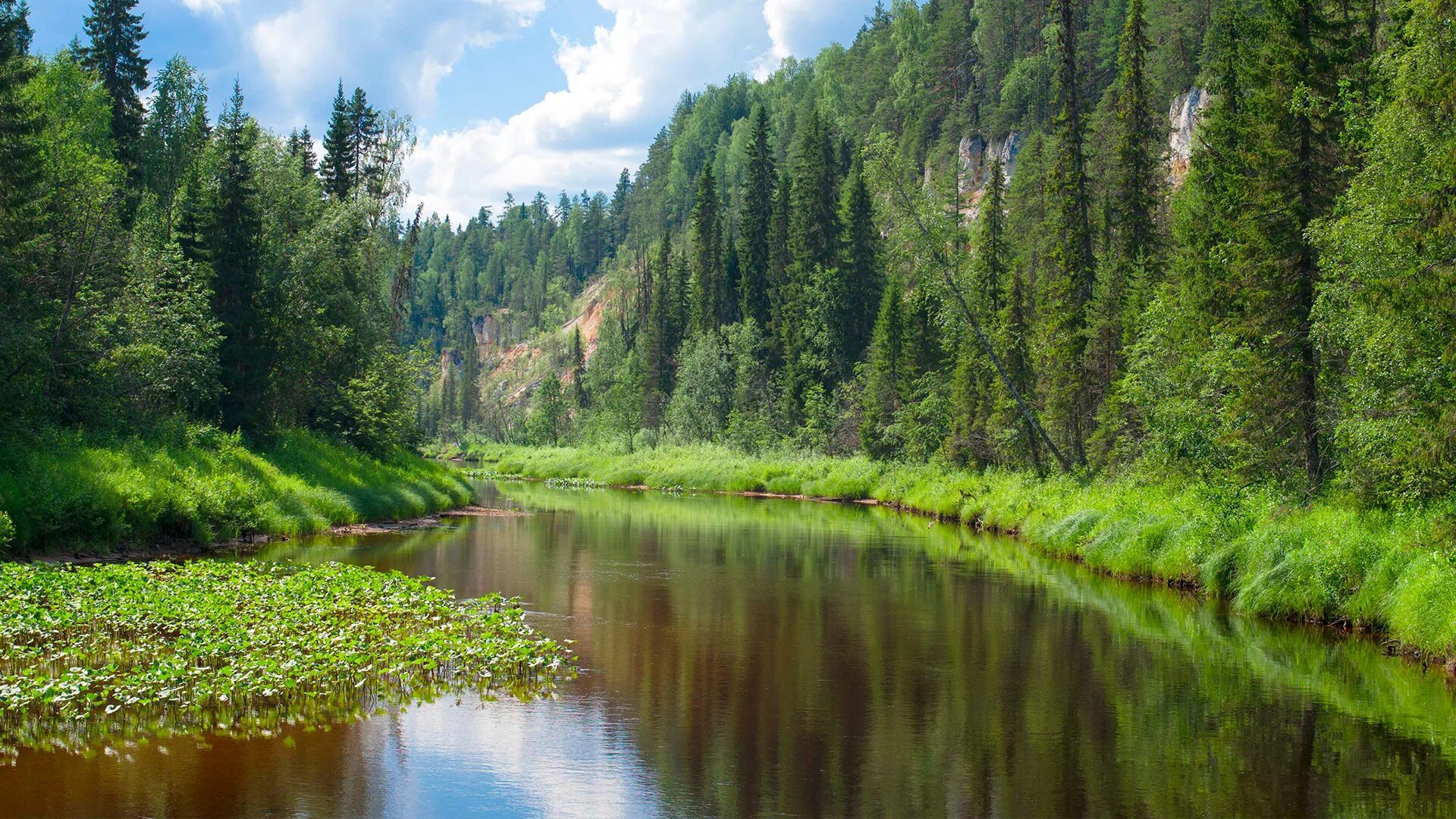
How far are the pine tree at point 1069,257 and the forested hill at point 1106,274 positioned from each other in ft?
0.40

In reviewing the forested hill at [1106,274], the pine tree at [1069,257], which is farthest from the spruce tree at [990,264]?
the pine tree at [1069,257]

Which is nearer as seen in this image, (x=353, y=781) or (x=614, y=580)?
(x=353, y=781)

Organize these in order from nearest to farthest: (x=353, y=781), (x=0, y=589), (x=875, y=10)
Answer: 1. (x=353, y=781)
2. (x=0, y=589)
3. (x=875, y=10)

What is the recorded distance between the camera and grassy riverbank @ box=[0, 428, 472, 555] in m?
23.0

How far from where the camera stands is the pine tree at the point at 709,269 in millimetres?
89062

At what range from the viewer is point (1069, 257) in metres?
40.8

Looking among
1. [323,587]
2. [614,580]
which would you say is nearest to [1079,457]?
[614,580]

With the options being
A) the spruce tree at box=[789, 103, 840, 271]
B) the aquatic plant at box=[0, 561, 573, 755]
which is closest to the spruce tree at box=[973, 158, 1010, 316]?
the spruce tree at box=[789, 103, 840, 271]

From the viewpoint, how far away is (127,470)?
26672mm

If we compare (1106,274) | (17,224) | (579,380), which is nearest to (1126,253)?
(1106,274)

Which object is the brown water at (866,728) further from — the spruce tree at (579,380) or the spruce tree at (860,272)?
the spruce tree at (579,380)

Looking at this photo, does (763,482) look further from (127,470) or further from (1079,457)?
(127,470)

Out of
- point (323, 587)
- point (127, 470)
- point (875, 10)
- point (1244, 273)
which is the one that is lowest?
point (323, 587)

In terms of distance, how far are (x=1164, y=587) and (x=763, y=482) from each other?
127 ft
